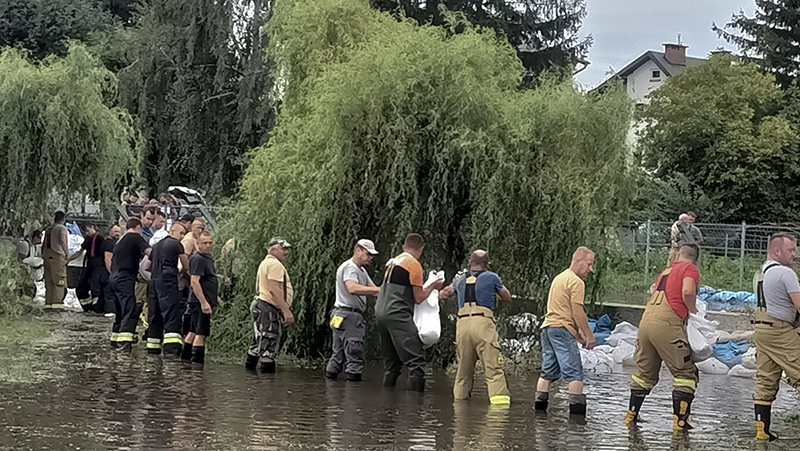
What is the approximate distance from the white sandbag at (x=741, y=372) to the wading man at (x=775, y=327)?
22.0 feet

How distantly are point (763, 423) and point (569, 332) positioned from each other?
2.06 meters

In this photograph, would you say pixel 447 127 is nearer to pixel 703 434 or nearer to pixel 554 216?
pixel 554 216

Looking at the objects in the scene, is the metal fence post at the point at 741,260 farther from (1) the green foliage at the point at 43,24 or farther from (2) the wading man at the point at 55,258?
(1) the green foliage at the point at 43,24

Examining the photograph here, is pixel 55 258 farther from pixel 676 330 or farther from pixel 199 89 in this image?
pixel 676 330

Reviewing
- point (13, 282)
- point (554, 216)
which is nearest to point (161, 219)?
point (13, 282)

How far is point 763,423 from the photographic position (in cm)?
1038

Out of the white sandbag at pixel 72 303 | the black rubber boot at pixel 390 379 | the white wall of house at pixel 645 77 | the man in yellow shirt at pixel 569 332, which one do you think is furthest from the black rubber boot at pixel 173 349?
the white wall of house at pixel 645 77

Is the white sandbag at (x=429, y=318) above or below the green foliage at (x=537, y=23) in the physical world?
below

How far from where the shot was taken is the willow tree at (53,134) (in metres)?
20.5

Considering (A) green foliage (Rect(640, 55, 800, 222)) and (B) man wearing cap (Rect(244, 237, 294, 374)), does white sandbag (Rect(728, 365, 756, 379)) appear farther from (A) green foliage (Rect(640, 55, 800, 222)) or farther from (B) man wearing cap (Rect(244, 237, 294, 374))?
(A) green foliage (Rect(640, 55, 800, 222))

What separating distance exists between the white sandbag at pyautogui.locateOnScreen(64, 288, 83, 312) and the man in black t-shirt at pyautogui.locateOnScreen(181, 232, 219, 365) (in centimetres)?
965

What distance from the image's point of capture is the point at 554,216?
14.9 m

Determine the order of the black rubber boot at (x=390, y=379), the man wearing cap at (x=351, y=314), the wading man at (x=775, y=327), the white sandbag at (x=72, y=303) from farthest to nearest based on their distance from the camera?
the white sandbag at (x=72, y=303) < the man wearing cap at (x=351, y=314) < the black rubber boot at (x=390, y=379) < the wading man at (x=775, y=327)

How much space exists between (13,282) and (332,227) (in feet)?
26.4
